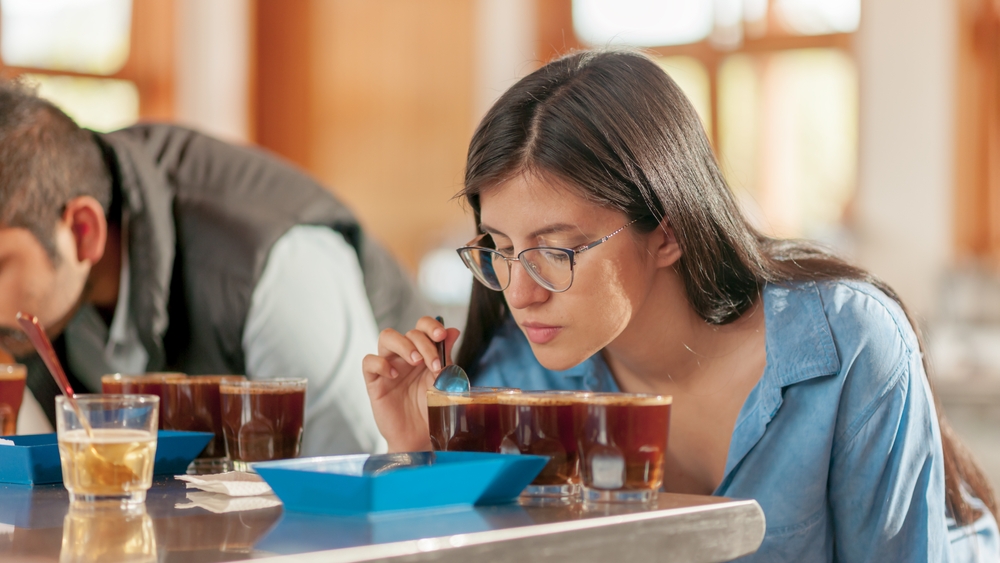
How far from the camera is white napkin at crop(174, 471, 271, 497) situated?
102cm

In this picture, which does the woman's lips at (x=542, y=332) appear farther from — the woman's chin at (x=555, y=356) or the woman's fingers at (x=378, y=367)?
the woman's fingers at (x=378, y=367)

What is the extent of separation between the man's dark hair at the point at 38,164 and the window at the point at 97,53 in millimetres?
4134

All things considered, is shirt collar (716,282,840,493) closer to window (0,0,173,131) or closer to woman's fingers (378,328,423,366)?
woman's fingers (378,328,423,366)

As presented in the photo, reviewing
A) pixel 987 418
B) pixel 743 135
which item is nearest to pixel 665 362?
pixel 987 418

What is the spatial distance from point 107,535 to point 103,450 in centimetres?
15

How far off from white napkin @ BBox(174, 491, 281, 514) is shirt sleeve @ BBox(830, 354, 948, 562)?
0.69 metres

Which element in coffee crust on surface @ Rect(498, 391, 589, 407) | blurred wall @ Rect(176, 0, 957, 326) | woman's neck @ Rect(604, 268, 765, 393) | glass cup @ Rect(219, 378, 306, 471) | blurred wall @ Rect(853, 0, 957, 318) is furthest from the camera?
blurred wall @ Rect(176, 0, 957, 326)

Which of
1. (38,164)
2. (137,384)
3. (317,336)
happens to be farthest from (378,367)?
(38,164)

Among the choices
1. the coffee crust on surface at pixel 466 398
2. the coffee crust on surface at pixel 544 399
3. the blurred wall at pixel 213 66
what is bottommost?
the coffee crust on surface at pixel 466 398

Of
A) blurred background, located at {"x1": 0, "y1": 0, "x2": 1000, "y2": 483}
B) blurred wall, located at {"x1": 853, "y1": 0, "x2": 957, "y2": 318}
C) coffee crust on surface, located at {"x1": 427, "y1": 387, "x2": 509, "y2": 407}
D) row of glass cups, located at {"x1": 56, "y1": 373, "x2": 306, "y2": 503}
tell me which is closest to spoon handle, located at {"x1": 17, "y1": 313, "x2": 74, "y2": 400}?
row of glass cups, located at {"x1": 56, "y1": 373, "x2": 306, "y2": 503}

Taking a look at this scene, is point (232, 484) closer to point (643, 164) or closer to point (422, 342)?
point (422, 342)

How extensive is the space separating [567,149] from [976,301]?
4.28 metres

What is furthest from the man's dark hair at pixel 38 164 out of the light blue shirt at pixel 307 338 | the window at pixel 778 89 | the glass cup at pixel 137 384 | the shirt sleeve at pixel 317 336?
the window at pixel 778 89

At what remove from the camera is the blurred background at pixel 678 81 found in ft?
17.0
